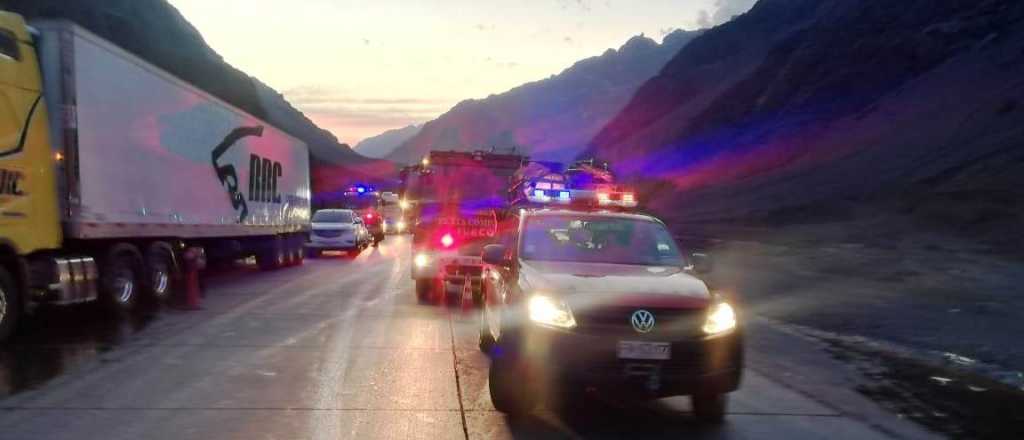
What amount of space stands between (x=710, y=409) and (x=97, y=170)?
893cm

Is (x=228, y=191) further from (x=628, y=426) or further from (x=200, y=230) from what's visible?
(x=628, y=426)

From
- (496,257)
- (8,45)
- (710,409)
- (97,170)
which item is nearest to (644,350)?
(710,409)

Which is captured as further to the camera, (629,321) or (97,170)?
(97,170)

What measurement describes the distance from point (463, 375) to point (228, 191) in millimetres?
11826

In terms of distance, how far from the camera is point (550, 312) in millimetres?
7223

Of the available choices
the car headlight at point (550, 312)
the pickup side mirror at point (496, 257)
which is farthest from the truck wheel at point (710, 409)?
the pickup side mirror at point (496, 257)

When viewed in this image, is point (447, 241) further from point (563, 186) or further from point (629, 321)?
point (629, 321)

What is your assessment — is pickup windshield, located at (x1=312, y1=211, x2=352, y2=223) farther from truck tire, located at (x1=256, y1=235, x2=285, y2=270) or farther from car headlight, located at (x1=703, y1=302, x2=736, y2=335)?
car headlight, located at (x1=703, y1=302, x2=736, y2=335)

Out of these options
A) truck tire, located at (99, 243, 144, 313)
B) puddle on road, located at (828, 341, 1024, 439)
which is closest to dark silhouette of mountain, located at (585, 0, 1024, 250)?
puddle on road, located at (828, 341, 1024, 439)

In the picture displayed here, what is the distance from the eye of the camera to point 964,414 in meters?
8.05

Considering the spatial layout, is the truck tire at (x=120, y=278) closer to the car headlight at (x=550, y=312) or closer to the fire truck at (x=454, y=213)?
the fire truck at (x=454, y=213)

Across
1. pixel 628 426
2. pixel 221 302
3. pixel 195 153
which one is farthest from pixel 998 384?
pixel 195 153

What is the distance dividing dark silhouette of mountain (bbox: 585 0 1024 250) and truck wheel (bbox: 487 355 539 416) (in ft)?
114

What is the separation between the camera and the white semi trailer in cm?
1102
